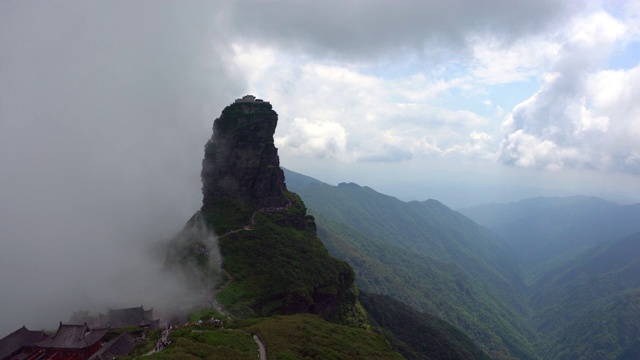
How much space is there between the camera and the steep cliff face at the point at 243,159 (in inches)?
4397

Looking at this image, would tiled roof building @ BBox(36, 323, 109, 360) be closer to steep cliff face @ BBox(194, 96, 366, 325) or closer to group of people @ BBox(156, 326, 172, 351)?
group of people @ BBox(156, 326, 172, 351)

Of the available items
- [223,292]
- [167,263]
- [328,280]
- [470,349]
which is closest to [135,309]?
[223,292]

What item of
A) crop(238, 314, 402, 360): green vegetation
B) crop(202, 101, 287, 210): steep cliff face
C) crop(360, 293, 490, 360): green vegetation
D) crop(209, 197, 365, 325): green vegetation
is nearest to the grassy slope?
crop(238, 314, 402, 360): green vegetation

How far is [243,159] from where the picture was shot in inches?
4424

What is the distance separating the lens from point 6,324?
8200 centimetres

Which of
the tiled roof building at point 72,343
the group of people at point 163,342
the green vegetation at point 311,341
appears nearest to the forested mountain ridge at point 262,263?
the green vegetation at point 311,341

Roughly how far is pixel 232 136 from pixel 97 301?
53.7 meters

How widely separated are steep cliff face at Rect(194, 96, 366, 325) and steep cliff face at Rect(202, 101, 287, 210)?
0.93 ft

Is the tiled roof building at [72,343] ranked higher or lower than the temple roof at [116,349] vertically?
lower

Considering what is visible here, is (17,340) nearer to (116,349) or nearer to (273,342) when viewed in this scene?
(116,349)

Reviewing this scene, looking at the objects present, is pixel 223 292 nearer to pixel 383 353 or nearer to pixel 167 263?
pixel 167 263

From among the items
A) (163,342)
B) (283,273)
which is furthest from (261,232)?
(163,342)

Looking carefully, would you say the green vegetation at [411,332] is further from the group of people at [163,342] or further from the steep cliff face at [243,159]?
the group of people at [163,342]

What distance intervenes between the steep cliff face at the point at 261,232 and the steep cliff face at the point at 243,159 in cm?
28
